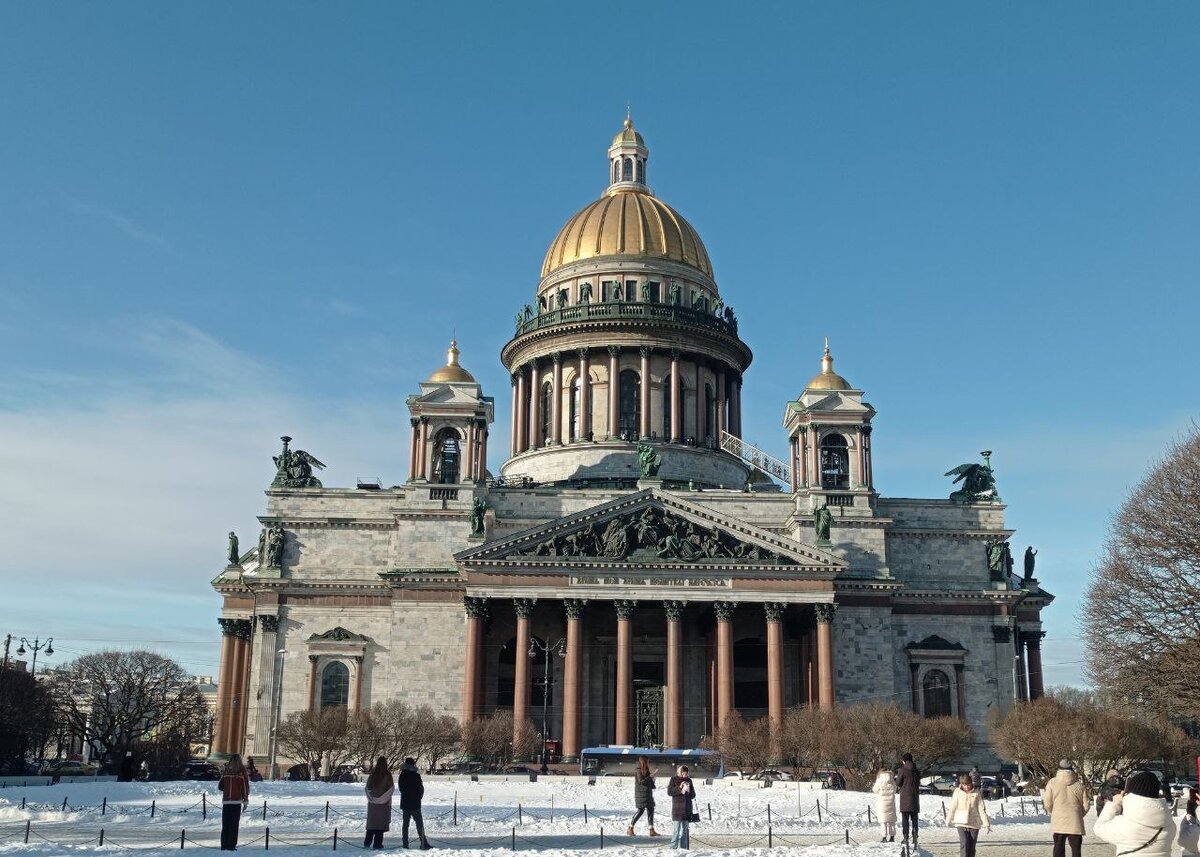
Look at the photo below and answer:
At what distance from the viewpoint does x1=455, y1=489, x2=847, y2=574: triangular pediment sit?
205 feet

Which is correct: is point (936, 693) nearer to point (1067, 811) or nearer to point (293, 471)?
point (293, 471)

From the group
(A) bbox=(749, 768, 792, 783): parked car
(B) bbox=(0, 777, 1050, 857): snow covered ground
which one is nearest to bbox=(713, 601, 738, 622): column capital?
(A) bbox=(749, 768, 792, 783): parked car

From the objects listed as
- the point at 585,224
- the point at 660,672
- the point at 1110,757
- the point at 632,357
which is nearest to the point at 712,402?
the point at 632,357

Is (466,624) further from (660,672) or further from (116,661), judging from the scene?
(116,661)

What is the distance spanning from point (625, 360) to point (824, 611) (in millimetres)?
24551

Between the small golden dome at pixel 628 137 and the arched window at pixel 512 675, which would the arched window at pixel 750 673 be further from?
the small golden dome at pixel 628 137

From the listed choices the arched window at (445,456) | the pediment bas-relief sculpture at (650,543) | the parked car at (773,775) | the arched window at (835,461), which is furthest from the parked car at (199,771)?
the arched window at (835,461)

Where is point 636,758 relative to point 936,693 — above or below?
below

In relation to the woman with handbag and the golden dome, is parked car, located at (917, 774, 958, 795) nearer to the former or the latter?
the woman with handbag

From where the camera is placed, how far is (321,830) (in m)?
30.9

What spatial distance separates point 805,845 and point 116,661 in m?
93.7

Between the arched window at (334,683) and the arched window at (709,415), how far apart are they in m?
27.3

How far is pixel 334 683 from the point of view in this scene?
6712cm

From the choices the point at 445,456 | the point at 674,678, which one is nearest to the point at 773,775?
the point at 674,678
